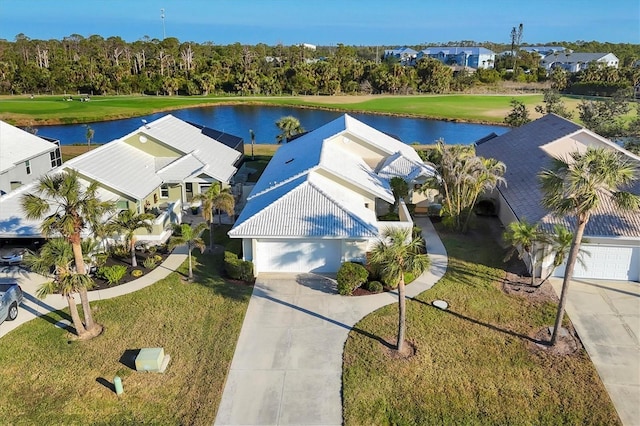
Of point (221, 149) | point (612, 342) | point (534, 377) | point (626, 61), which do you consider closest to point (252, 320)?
point (534, 377)

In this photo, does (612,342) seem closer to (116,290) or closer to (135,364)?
(135,364)

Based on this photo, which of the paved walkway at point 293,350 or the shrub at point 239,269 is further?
the shrub at point 239,269

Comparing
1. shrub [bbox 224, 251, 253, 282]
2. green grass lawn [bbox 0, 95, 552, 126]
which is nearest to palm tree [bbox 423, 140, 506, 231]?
shrub [bbox 224, 251, 253, 282]

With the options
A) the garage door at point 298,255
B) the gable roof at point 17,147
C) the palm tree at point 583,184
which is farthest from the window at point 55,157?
the palm tree at point 583,184

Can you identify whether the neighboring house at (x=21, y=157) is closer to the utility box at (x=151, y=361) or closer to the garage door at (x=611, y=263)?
the utility box at (x=151, y=361)

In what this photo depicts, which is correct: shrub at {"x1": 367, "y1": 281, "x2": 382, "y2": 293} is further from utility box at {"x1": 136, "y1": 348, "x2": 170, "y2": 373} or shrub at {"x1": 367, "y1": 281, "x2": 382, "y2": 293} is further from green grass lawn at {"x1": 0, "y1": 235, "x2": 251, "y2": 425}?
utility box at {"x1": 136, "y1": 348, "x2": 170, "y2": 373}

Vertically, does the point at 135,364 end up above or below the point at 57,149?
below
